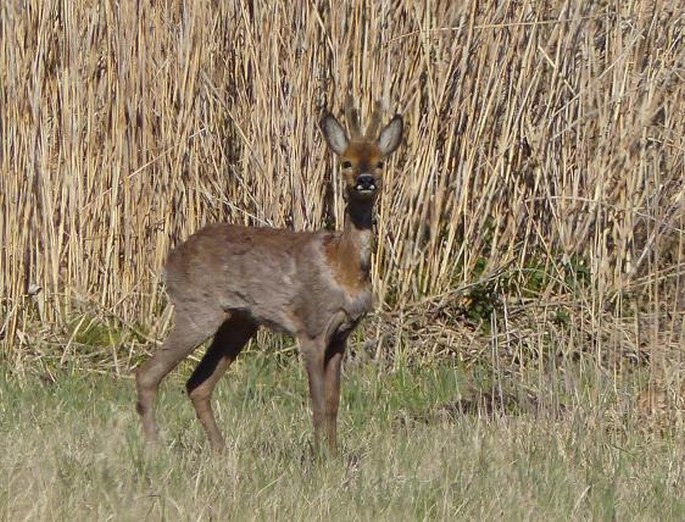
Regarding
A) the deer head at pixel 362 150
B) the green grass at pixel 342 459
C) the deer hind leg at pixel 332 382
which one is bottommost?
the green grass at pixel 342 459

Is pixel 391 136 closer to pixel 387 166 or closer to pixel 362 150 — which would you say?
pixel 362 150

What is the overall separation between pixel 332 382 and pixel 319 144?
7.34 ft

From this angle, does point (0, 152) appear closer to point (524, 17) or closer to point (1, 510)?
point (524, 17)

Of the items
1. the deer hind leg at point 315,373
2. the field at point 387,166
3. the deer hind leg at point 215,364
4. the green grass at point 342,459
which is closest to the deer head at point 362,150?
the deer hind leg at point 315,373

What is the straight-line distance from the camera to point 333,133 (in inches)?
282

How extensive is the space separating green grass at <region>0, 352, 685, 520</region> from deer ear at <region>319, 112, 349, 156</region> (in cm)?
130

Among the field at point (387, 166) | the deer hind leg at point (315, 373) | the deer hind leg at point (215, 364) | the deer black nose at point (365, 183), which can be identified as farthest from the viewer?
the field at point (387, 166)

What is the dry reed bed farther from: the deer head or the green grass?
the deer head

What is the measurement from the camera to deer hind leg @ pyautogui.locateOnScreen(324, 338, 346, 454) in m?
6.87

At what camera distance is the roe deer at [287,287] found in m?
7.01

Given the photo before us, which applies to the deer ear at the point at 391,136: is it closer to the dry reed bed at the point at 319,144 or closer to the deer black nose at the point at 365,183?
the deer black nose at the point at 365,183

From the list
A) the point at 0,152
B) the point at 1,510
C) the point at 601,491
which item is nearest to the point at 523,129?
the point at 0,152

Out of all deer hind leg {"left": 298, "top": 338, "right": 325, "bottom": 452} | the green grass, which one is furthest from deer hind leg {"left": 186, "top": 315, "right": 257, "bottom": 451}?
deer hind leg {"left": 298, "top": 338, "right": 325, "bottom": 452}

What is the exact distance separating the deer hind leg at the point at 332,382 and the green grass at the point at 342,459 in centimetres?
14
